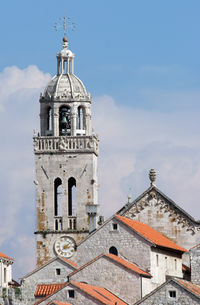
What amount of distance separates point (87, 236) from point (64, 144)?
18.7 metres

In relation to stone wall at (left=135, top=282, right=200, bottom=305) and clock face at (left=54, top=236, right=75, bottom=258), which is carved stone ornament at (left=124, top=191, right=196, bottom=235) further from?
stone wall at (left=135, top=282, right=200, bottom=305)

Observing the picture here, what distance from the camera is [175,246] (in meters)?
103

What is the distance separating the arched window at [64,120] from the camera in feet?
390

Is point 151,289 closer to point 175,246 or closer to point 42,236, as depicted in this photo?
point 175,246

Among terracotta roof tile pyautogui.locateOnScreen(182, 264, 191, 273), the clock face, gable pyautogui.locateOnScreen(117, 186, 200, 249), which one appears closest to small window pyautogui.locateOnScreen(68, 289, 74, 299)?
terracotta roof tile pyautogui.locateOnScreen(182, 264, 191, 273)

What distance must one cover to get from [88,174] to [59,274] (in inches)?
560

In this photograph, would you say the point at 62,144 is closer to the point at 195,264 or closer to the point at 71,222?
the point at 71,222

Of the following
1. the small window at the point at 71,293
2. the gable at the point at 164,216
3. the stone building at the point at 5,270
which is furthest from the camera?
the stone building at the point at 5,270

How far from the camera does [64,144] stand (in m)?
118

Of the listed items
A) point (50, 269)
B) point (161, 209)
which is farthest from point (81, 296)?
point (161, 209)

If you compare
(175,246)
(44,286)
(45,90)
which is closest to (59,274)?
(44,286)

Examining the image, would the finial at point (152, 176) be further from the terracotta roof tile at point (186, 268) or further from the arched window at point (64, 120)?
the arched window at point (64, 120)

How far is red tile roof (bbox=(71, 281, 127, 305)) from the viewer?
9239cm

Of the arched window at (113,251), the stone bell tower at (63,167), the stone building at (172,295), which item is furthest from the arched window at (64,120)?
the stone building at (172,295)
